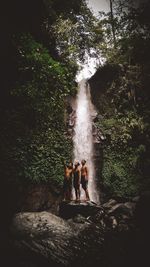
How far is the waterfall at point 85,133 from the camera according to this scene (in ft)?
56.2

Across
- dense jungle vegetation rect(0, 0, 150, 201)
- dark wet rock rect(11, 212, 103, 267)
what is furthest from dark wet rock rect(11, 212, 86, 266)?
dense jungle vegetation rect(0, 0, 150, 201)

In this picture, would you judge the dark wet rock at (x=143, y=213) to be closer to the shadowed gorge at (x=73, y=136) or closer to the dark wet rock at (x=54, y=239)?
the shadowed gorge at (x=73, y=136)

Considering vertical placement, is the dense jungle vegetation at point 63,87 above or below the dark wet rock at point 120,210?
above

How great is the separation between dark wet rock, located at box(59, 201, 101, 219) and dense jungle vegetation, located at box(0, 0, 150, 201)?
8.45 feet

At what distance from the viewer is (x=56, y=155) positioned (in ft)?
51.9

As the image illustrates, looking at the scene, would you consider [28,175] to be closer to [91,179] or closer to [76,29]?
[91,179]

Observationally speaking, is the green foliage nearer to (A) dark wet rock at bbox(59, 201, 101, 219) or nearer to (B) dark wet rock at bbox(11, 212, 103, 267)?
(A) dark wet rock at bbox(59, 201, 101, 219)

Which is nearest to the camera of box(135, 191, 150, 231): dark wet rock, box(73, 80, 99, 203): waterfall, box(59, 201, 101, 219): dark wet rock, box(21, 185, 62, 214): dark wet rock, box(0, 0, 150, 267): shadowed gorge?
box(0, 0, 150, 267): shadowed gorge

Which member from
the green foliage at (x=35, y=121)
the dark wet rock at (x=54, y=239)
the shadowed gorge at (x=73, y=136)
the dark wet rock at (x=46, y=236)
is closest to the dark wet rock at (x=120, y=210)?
the shadowed gorge at (x=73, y=136)

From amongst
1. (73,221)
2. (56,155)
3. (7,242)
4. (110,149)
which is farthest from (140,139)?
(7,242)

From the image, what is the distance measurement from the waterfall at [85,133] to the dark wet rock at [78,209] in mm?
4624

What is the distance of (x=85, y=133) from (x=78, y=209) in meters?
8.33

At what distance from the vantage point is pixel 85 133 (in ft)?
62.0

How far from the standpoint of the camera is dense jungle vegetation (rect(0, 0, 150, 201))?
13336mm
